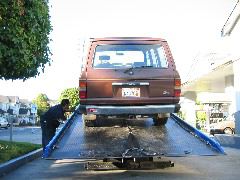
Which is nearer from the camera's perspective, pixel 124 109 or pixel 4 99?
pixel 124 109

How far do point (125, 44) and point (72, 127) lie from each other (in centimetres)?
189

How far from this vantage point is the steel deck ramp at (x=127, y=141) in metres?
6.36

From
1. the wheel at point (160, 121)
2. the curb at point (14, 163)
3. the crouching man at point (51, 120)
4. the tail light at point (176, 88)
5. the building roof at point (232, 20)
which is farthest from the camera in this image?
the building roof at point (232, 20)

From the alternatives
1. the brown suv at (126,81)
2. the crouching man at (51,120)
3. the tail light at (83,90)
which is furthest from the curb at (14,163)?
the tail light at (83,90)

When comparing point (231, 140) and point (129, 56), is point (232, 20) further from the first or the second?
point (129, 56)

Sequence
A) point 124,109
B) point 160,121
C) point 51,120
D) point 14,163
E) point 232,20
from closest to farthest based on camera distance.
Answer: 1. point 124,109
2. point 160,121
3. point 14,163
4. point 51,120
5. point 232,20

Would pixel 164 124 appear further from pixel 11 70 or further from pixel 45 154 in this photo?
pixel 11 70

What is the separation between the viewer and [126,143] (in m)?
6.86

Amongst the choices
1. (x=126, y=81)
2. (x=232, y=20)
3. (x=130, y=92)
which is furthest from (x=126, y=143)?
(x=232, y=20)

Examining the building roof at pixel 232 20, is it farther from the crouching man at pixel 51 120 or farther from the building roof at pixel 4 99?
the building roof at pixel 4 99

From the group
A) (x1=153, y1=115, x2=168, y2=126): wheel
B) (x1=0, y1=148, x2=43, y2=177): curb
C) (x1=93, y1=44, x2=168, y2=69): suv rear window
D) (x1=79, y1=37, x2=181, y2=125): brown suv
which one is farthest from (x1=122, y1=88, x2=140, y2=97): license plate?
(x1=0, y1=148, x2=43, y2=177): curb

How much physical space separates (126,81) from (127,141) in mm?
1076

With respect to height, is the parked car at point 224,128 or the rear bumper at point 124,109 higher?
the rear bumper at point 124,109

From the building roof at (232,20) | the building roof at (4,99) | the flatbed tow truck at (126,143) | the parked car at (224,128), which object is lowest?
the parked car at (224,128)
